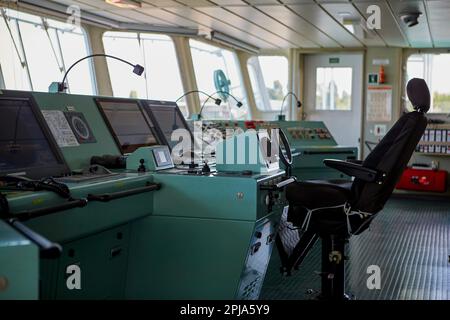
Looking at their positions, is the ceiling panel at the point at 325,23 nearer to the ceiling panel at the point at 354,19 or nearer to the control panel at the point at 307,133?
the ceiling panel at the point at 354,19

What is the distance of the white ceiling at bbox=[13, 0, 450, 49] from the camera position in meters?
5.07

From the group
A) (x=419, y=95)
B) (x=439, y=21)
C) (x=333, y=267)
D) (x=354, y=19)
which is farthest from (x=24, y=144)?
(x=439, y=21)

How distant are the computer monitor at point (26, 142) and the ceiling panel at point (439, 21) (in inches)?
142

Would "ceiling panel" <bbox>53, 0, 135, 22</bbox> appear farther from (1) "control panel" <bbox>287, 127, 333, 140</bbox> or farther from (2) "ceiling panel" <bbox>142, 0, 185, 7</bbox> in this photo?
(1) "control panel" <bbox>287, 127, 333, 140</bbox>

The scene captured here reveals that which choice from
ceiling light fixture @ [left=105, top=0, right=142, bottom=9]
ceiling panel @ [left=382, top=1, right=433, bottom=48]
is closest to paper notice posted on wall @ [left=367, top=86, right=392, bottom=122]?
ceiling panel @ [left=382, top=1, right=433, bottom=48]

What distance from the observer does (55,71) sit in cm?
553

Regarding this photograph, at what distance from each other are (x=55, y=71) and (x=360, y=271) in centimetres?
345


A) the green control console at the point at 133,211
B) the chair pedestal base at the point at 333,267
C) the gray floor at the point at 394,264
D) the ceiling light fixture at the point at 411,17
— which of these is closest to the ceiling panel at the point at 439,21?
the ceiling light fixture at the point at 411,17

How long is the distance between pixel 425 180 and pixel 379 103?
1.31 meters

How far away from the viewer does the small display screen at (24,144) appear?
248cm

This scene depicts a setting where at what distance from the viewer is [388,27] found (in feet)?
20.8

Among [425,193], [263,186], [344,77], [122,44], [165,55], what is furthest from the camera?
[344,77]

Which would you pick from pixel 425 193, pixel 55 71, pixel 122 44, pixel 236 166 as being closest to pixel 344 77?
pixel 425 193
